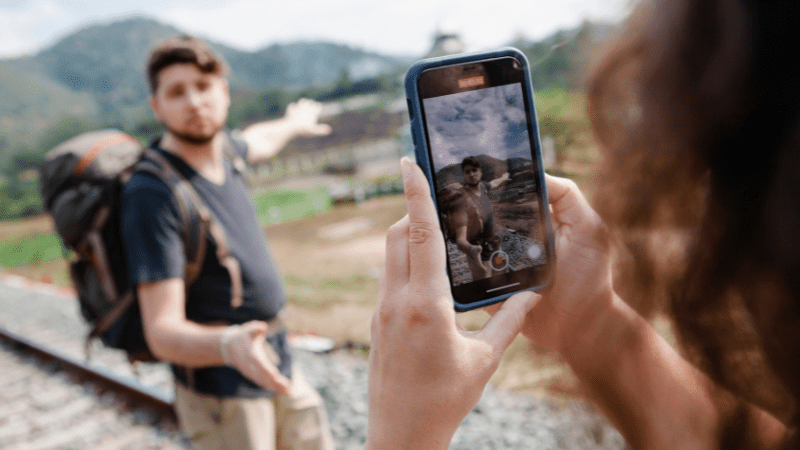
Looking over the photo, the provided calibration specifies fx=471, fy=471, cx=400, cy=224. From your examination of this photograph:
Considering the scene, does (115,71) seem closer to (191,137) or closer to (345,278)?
(345,278)

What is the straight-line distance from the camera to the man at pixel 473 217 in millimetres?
1127

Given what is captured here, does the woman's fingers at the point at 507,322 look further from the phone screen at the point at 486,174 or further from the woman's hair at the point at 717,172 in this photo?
the woman's hair at the point at 717,172

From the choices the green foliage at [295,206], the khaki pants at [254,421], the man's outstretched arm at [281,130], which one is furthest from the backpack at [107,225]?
the green foliage at [295,206]

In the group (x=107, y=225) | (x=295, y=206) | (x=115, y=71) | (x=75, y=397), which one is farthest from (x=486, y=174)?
(x=115, y=71)

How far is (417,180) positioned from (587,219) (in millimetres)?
479

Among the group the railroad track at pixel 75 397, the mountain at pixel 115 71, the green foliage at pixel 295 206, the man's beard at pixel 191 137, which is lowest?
the green foliage at pixel 295 206

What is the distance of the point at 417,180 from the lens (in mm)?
987

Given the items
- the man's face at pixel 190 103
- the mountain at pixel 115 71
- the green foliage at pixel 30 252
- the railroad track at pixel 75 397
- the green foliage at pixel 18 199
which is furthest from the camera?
the mountain at pixel 115 71

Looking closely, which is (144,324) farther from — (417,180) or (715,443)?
(715,443)

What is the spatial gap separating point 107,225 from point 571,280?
7.40 feet

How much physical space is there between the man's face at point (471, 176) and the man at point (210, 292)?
44.9 inches

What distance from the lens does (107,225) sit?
2.37 meters

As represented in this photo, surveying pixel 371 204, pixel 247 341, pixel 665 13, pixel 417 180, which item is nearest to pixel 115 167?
pixel 247 341

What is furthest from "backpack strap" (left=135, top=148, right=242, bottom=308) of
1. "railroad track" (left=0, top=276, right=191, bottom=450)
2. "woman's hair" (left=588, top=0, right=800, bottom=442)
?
"railroad track" (left=0, top=276, right=191, bottom=450)
